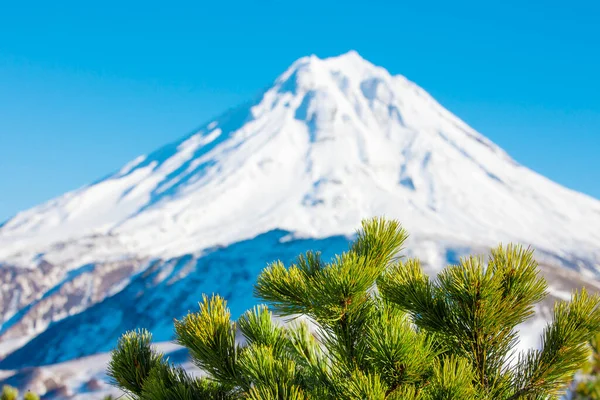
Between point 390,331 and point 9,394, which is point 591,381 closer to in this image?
point 390,331

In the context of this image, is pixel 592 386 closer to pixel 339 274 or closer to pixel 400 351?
pixel 400 351

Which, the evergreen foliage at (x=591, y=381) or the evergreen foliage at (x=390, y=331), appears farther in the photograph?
the evergreen foliage at (x=390, y=331)

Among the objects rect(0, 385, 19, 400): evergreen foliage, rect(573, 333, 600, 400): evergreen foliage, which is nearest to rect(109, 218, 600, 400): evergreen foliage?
rect(0, 385, 19, 400): evergreen foliage

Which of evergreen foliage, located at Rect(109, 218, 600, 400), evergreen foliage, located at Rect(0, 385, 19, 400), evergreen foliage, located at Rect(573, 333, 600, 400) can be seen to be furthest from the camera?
evergreen foliage, located at Rect(0, 385, 19, 400)

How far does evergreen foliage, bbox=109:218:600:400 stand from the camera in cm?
434

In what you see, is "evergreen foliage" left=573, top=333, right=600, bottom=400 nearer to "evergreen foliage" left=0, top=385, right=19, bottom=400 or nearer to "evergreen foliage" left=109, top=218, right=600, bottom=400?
"evergreen foliage" left=109, top=218, right=600, bottom=400

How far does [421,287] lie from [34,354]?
183 meters

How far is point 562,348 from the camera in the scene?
4.63 meters

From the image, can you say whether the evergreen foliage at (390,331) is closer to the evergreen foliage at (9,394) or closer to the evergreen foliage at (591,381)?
the evergreen foliage at (9,394)

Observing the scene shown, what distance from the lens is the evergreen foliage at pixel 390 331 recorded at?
14.2ft

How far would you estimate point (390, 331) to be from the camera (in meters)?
4.29

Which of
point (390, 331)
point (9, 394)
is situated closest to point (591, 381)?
point (390, 331)

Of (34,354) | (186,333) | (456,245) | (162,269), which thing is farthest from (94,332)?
(186,333)

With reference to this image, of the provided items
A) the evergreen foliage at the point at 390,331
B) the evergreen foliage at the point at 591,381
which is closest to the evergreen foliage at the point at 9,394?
the evergreen foliage at the point at 390,331
